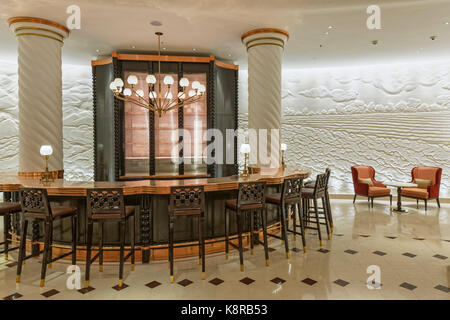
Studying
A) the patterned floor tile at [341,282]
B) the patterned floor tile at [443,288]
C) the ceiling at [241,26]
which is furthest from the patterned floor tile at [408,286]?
the ceiling at [241,26]

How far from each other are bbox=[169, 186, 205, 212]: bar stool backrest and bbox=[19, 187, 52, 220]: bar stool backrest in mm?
1235

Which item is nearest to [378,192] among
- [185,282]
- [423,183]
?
[423,183]

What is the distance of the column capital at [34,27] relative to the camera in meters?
4.87

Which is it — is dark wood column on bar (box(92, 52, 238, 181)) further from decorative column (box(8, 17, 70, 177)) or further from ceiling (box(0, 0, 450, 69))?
decorative column (box(8, 17, 70, 177))

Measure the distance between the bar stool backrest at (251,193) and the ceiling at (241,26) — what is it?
2631mm

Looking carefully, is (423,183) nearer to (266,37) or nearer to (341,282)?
(266,37)

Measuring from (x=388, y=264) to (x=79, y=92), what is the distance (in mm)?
7569

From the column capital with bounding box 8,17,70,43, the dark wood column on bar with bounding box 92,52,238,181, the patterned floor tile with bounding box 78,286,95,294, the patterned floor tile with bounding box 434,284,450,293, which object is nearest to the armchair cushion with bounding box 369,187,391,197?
the dark wood column on bar with bounding box 92,52,238,181

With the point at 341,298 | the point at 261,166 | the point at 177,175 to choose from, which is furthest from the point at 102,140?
the point at 341,298

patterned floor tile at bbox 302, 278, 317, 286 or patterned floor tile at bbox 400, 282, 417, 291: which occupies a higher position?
patterned floor tile at bbox 302, 278, 317, 286

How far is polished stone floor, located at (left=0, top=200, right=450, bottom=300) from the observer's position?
3008 mm
